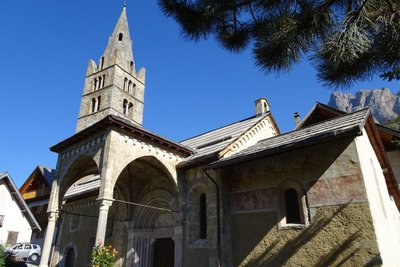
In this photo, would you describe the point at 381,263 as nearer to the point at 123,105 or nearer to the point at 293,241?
the point at 293,241

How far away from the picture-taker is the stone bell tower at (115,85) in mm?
32312

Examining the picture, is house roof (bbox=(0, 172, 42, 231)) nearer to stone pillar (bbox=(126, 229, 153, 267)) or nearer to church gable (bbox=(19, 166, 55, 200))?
church gable (bbox=(19, 166, 55, 200))

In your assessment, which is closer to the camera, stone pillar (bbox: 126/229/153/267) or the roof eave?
the roof eave

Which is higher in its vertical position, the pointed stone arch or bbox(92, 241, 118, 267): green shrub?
the pointed stone arch

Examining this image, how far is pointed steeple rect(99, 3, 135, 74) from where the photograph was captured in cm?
3497

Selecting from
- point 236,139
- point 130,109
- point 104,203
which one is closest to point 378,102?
point 130,109

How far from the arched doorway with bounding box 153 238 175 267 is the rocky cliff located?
109771 millimetres

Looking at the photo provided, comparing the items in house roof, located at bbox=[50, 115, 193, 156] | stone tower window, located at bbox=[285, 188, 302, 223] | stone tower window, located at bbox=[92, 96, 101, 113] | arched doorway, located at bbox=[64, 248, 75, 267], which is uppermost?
stone tower window, located at bbox=[92, 96, 101, 113]

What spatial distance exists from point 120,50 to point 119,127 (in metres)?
28.4

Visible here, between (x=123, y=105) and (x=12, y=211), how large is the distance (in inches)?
732

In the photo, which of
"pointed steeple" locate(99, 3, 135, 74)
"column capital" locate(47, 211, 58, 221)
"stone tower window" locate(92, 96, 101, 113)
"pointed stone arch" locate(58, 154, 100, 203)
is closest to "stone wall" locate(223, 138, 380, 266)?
"pointed stone arch" locate(58, 154, 100, 203)

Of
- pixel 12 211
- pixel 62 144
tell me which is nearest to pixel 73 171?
pixel 62 144

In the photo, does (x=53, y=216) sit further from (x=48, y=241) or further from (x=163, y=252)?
(x=163, y=252)

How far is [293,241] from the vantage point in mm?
8258
